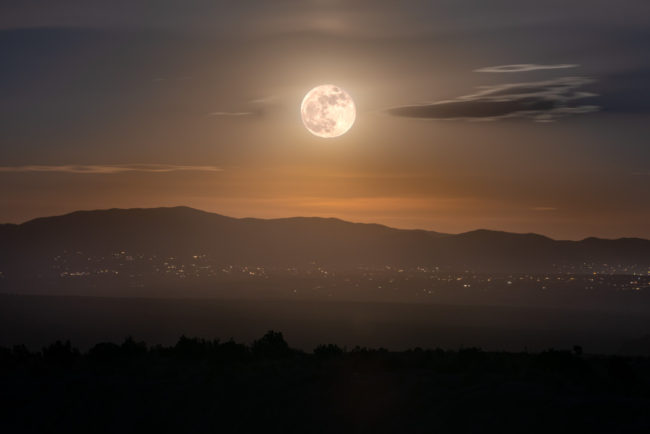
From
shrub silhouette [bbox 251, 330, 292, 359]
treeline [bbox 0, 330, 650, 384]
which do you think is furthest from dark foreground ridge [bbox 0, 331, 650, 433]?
shrub silhouette [bbox 251, 330, 292, 359]

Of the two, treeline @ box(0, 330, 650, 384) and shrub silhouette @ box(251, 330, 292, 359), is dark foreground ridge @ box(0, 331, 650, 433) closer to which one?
treeline @ box(0, 330, 650, 384)

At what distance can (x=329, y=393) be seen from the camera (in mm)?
19031

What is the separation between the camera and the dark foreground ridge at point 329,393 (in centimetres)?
1702

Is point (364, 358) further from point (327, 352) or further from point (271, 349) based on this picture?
point (271, 349)

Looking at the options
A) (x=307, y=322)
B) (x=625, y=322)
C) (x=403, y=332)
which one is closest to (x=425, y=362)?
(x=403, y=332)

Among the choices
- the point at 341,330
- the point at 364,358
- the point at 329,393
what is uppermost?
the point at 364,358

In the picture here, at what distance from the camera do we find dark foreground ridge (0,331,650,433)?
17.0 meters

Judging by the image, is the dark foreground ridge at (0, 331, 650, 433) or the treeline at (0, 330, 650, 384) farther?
the treeline at (0, 330, 650, 384)

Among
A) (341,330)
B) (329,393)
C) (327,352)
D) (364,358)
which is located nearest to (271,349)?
(327,352)

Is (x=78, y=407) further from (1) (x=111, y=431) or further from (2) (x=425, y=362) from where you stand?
(2) (x=425, y=362)

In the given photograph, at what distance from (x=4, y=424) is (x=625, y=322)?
193049mm

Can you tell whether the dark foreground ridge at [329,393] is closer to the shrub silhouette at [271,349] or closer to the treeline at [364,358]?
the treeline at [364,358]

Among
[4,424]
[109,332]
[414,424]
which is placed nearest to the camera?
[414,424]

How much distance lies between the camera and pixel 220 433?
17.8 meters
